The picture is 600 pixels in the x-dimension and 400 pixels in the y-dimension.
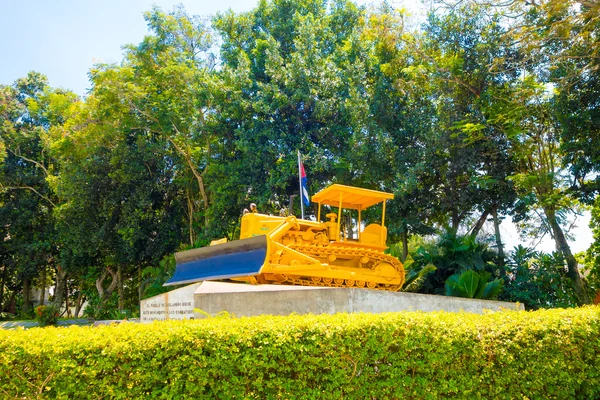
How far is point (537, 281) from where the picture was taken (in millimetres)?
15312

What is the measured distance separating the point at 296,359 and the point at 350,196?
7.68m

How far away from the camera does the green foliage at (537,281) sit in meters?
14.9

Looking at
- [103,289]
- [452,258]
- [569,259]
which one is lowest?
[103,289]

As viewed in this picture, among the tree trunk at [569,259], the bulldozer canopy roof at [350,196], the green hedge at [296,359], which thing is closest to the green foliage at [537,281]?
the tree trunk at [569,259]

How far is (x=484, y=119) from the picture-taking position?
16812mm

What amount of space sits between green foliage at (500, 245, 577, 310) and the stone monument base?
708 centimetres

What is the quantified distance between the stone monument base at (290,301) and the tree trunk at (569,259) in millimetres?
8129

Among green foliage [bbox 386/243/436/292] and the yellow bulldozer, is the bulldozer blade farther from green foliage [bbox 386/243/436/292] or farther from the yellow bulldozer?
green foliage [bbox 386/243/436/292]

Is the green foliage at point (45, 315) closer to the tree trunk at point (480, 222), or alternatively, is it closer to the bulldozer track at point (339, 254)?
the bulldozer track at point (339, 254)

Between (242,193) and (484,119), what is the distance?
933 cm

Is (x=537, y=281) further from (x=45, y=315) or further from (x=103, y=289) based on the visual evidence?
(x=103, y=289)

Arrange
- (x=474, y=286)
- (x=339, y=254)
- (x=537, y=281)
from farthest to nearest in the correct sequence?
(x=537, y=281), (x=474, y=286), (x=339, y=254)

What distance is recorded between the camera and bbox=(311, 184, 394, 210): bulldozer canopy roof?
1140 centimetres

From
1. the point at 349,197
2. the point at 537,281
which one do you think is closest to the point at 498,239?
the point at 537,281
